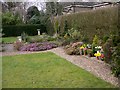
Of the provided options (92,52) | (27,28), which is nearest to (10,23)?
(27,28)

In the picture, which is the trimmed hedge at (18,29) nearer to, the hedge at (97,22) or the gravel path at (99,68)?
the hedge at (97,22)

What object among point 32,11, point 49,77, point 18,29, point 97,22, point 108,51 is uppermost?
point 32,11

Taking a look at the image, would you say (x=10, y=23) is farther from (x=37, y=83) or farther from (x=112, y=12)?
(x=37, y=83)

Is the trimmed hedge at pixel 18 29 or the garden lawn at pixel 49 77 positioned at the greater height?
the garden lawn at pixel 49 77

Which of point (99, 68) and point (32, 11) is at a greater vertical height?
point (32, 11)

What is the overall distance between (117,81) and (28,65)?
160 inches

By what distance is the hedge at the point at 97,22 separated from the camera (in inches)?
398

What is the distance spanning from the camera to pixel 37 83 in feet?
20.3

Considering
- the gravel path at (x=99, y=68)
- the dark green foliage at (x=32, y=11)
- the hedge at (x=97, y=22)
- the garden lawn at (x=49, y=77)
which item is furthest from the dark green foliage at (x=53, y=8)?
the garden lawn at (x=49, y=77)

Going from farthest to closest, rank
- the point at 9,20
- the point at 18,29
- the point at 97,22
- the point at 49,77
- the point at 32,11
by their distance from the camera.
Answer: the point at 32,11 → the point at 9,20 → the point at 18,29 → the point at 97,22 → the point at 49,77

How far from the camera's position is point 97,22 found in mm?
12234

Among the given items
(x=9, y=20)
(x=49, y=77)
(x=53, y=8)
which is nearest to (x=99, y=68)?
(x=49, y=77)

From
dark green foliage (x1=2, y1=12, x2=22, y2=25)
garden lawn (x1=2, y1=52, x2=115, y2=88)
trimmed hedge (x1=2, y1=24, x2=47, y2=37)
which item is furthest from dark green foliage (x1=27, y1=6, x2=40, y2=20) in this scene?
garden lawn (x1=2, y1=52, x2=115, y2=88)

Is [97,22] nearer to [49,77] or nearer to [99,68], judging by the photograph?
[99,68]
